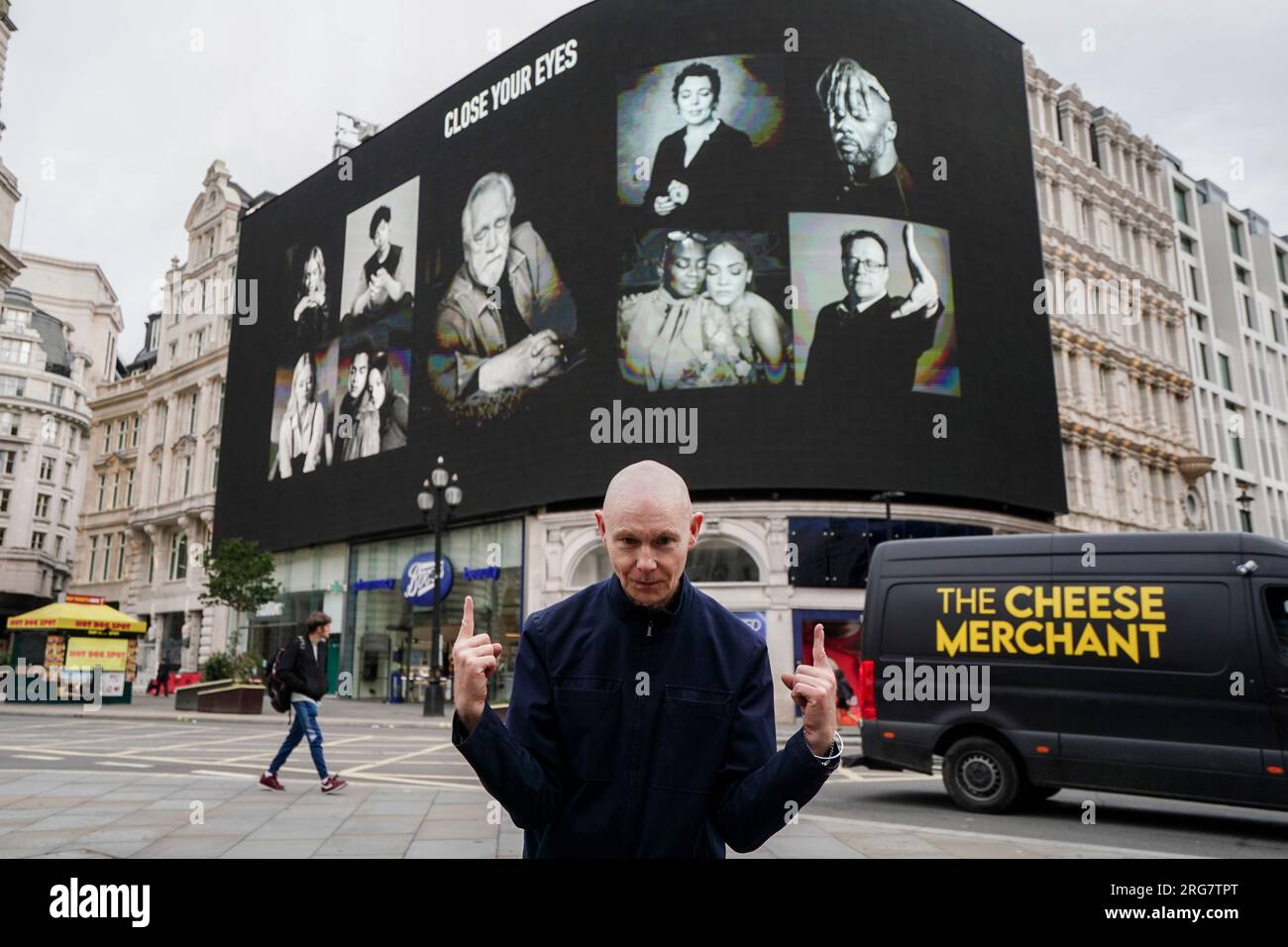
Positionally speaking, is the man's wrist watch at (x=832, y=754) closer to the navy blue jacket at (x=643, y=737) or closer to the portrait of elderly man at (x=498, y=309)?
the navy blue jacket at (x=643, y=737)

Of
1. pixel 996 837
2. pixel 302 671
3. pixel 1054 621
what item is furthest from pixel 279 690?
pixel 1054 621

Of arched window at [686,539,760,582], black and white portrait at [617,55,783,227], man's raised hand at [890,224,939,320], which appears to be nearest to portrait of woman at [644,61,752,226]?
black and white portrait at [617,55,783,227]

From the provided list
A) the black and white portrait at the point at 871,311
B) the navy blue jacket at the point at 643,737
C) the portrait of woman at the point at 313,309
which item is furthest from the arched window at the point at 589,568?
the navy blue jacket at the point at 643,737

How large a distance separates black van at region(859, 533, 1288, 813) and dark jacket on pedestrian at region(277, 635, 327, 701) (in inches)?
254

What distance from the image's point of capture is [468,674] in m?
2.18

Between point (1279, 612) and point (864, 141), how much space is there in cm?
2751

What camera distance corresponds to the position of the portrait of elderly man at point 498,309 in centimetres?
3425

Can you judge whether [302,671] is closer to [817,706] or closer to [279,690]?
[279,690]

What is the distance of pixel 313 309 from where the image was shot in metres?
45.0

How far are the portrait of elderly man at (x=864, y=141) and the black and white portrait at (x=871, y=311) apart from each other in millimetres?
820

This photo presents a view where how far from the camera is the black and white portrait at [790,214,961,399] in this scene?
103 ft

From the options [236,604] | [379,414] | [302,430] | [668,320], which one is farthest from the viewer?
[302,430]

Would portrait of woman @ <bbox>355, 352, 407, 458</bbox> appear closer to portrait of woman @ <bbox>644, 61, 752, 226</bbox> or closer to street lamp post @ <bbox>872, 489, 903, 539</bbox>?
portrait of woman @ <bbox>644, 61, 752, 226</bbox>

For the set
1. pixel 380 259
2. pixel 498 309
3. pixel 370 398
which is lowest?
pixel 370 398
